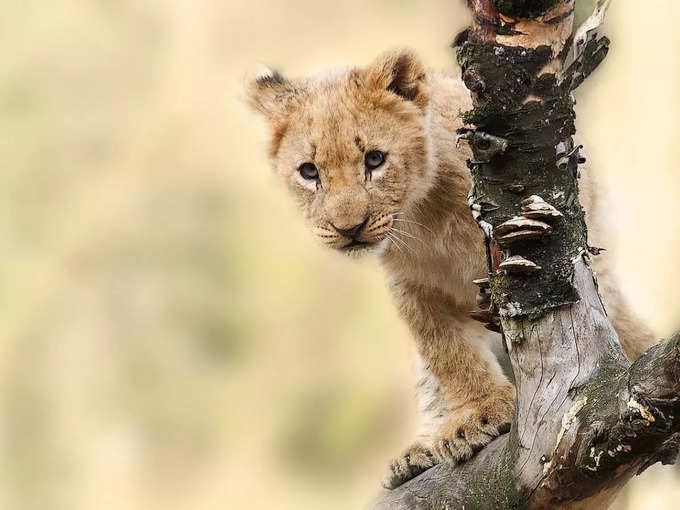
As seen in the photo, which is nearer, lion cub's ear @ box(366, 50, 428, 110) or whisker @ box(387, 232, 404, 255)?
whisker @ box(387, 232, 404, 255)

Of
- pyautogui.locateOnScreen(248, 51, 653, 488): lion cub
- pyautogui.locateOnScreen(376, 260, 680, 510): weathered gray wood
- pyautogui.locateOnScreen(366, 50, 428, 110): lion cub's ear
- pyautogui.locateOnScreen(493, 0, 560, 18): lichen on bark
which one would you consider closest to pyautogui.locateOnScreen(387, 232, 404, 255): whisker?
pyautogui.locateOnScreen(248, 51, 653, 488): lion cub

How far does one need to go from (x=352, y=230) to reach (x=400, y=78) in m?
0.76

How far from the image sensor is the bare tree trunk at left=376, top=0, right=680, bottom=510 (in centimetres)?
232

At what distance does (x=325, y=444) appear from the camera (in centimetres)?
490

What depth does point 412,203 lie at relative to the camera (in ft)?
12.4

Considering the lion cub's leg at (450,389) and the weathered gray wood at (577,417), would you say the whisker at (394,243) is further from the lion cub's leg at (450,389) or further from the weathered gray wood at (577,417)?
the weathered gray wood at (577,417)

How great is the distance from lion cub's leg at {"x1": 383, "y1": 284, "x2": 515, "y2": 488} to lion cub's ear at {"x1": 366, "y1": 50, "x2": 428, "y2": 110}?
33.3 inches

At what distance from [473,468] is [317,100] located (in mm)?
1572

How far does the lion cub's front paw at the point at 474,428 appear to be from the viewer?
344 centimetres

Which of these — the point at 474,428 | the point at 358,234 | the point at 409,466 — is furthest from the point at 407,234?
the point at 409,466

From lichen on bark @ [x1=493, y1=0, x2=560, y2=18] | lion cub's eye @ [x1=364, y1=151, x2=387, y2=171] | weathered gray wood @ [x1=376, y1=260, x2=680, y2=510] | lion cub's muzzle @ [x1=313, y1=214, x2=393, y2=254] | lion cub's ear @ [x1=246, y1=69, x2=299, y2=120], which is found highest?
lion cub's ear @ [x1=246, y1=69, x2=299, y2=120]

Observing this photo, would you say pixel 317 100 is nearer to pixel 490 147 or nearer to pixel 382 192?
pixel 382 192

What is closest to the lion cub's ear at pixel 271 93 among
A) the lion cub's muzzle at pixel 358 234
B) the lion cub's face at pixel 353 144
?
the lion cub's face at pixel 353 144

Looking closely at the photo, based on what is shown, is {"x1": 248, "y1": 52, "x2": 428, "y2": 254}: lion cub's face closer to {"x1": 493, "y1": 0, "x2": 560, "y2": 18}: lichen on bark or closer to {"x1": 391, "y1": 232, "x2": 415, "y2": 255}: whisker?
{"x1": 391, "y1": 232, "x2": 415, "y2": 255}: whisker
